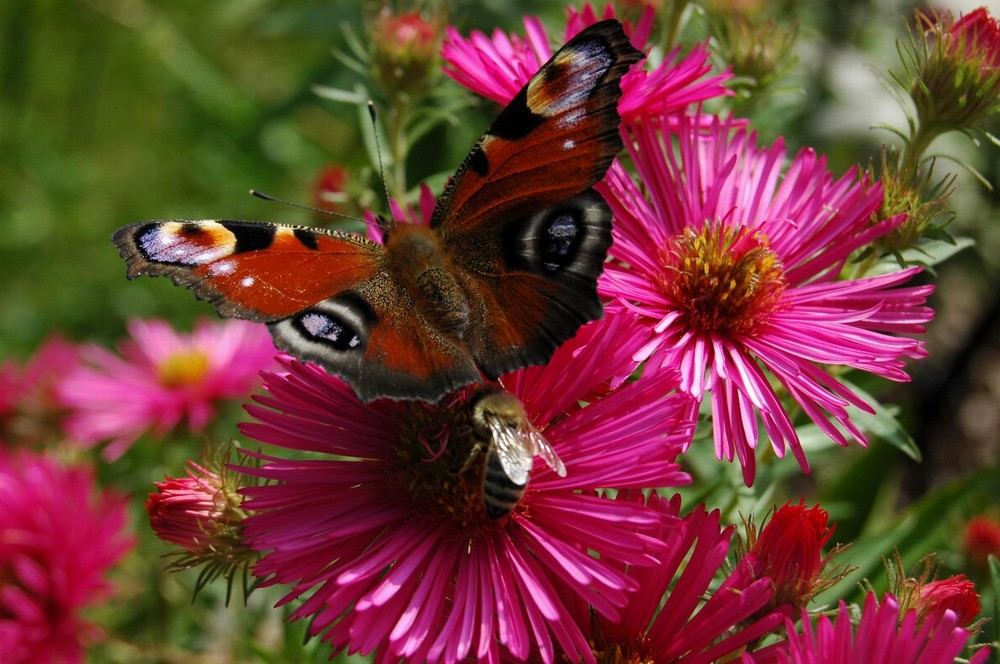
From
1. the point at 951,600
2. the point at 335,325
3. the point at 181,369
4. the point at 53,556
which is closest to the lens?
the point at 951,600

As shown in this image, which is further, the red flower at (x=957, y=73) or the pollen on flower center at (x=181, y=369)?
the pollen on flower center at (x=181, y=369)

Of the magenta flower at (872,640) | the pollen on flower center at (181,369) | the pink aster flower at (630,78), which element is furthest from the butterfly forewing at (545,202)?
the pollen on flower center at (181,369)

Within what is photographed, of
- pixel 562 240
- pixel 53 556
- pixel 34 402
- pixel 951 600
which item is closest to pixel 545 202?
pixel 562 240

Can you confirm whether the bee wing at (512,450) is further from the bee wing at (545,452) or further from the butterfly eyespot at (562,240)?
the butterfly eyespot at (562,240)

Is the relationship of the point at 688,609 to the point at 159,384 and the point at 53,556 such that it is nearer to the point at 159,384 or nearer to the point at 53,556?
the point at 53,556

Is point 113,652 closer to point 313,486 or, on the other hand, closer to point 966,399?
point 313,486

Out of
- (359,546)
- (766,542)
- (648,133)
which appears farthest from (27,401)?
(766,542)
